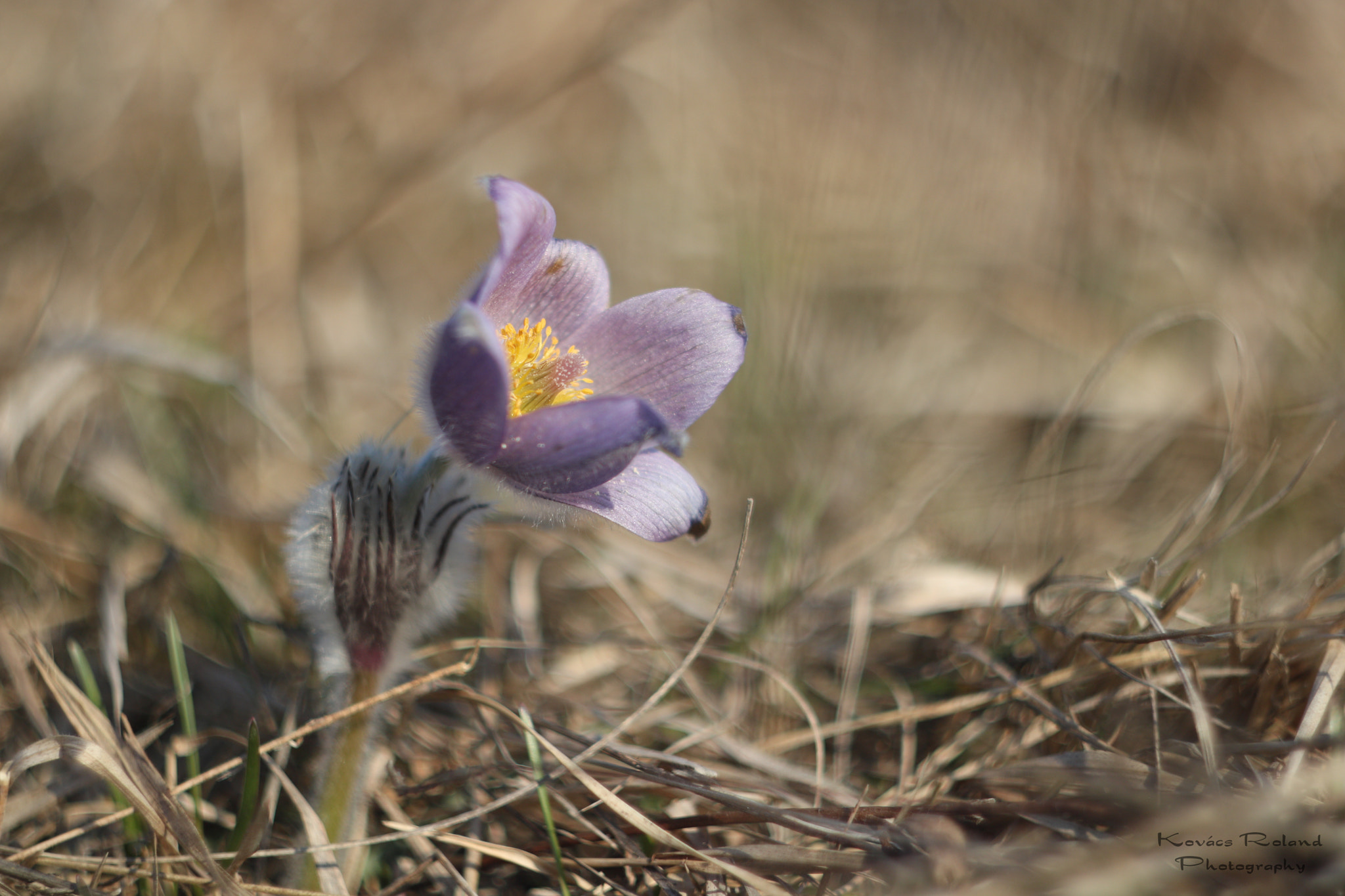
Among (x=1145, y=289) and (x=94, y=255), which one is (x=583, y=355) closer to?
(x=94, y=255)

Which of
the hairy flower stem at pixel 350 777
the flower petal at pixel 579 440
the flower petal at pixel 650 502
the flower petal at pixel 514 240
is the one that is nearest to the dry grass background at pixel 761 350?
the hairy flower stem at pixel 350 777

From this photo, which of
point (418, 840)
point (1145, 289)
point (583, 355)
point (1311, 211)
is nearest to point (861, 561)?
point (583, 355)

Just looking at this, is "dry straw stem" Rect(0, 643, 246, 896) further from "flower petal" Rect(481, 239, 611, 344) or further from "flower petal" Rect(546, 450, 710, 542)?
"flower petal" Rect(481, 239, 611, 344)

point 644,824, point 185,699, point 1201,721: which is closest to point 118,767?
point 185,699

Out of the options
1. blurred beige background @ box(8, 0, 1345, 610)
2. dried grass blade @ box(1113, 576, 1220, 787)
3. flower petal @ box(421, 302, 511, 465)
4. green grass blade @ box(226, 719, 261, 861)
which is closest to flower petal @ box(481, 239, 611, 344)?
flower petal @ box(421, 302, 511, 465)

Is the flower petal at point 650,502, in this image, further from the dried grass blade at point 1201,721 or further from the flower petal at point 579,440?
the dried grass blade at point 1201,721

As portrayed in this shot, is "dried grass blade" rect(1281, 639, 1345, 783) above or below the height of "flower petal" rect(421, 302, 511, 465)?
below
